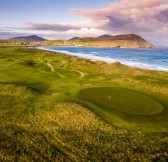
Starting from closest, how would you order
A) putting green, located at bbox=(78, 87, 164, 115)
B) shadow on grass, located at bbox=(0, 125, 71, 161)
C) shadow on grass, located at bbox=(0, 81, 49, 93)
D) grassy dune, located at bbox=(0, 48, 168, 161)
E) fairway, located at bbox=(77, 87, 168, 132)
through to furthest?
shadow on grass, located at bbox=(0, 125, 71, 161) → grassy dune, located at bbox=(0, 48, 168, 161) → fairway, located at bbox=(77, 87, 168, 132) → putting green, located at bbox=(78, 87, 164, 115) → shadow on grass, located at bbox=(0, 81, 49, 93)

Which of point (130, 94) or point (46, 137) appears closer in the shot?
point (46, 137)

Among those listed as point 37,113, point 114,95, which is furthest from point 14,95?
point 114,95

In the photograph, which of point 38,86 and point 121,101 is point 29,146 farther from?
point 38,86

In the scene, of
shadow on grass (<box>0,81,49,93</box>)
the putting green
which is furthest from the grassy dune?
shadow on grass (<box>0,81,49,93</box>)

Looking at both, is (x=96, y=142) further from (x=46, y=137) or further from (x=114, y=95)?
(x=114, y=95)

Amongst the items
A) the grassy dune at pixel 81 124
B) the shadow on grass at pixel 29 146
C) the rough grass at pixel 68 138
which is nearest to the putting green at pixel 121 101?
the grassy dune at pixel 81 124

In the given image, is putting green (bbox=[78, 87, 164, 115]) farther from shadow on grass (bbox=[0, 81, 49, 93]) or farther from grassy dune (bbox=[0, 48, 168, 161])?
shadow on grass (bbox=[0, 81, 49, 93])

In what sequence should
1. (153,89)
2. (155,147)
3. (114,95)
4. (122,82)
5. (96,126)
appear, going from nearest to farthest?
(155,147) < (96,126) < (114,95) < (153,89) < (122,82)

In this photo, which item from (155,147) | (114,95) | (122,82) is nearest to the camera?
(155,147)
